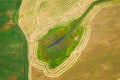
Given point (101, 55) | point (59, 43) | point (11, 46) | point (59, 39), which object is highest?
point (11, 46)

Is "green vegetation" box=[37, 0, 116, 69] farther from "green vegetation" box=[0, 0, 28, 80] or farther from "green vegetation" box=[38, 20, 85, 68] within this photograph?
"green vegetation" box=[0, 0, 28, 80]

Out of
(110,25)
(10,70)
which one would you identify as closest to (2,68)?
(10,70)

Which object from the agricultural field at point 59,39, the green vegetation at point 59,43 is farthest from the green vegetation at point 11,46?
the green vegetation at point 59,43

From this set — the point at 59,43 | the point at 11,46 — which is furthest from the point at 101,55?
the point at 11,46

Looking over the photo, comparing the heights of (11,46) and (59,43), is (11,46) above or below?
above

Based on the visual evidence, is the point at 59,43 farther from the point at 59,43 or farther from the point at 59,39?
the point at 59,39

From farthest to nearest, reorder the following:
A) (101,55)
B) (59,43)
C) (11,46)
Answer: (59,43) < (101,55) < (11,46)

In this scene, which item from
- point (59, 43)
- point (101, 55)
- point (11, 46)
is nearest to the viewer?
point (11, 46)

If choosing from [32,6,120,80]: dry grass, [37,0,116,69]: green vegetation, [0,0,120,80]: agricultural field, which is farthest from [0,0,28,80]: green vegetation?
[37,0,116,69]: green vegetation

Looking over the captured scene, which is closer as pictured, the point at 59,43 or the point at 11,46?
the point at 11,46
